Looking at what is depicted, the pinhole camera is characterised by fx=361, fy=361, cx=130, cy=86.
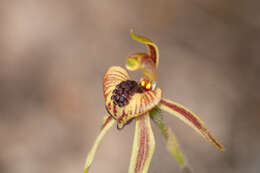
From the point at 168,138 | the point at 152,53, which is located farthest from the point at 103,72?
the point at 168,138

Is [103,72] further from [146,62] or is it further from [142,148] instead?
[142,148]

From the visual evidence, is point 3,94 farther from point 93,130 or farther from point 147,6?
point 147,6

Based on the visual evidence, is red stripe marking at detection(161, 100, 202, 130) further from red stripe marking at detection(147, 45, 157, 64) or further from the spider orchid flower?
red stripe marking at detection(147, 45, 157, 64)

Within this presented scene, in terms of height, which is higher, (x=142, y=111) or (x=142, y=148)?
(x=142, y=111)

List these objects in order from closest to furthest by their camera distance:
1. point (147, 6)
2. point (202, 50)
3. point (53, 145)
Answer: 1. point (53, 145)
2. point (202, 50)
3. point (147, 6)

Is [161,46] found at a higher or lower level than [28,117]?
higher

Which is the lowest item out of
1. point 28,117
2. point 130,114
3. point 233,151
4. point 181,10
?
point 130,114

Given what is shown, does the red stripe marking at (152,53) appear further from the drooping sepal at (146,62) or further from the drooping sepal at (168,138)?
the drooping sepal at (168,138)

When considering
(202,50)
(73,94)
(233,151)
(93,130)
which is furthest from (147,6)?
(233,151)
